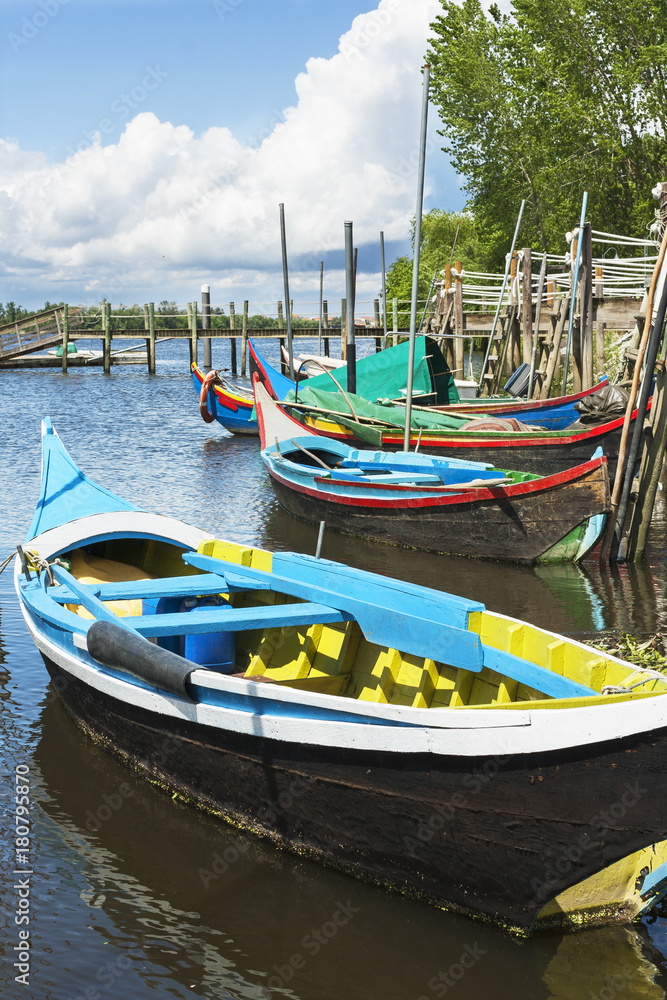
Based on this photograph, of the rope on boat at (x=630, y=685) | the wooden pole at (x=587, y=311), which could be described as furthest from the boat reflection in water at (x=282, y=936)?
the wooden pole at (x=587, y=311)

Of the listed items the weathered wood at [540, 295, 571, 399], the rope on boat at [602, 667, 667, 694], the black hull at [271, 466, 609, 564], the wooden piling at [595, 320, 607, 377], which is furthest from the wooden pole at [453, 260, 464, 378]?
the rope on boat at [602, 667, 667, 694]

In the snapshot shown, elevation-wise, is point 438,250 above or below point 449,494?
above

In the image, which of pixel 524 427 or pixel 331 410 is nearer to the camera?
pixel 524 427

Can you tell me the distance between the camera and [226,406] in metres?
23.0

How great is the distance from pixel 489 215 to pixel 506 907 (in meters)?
40.2

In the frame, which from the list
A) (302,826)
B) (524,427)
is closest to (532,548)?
(524,427)

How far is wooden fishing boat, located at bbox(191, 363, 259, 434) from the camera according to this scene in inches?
901

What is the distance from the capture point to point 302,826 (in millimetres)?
4449

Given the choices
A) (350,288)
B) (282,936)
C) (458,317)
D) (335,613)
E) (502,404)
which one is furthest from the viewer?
(458,317)

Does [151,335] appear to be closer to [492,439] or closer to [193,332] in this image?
[193,332]

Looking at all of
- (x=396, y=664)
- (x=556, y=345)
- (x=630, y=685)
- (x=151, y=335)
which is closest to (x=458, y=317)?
(x=556, y=345)

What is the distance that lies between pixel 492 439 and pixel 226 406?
38.9 feet

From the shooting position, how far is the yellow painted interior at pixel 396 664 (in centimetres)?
414

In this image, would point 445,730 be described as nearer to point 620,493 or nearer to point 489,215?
point 620,493
